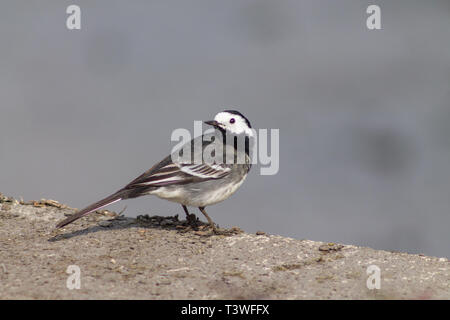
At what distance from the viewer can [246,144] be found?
10.9 m

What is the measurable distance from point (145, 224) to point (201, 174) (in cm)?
147

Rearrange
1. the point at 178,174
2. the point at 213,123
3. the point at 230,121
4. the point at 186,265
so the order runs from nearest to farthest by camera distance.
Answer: the point at 186,265 → the point at 178,174 → the point at 213,123 → the point at 230,121

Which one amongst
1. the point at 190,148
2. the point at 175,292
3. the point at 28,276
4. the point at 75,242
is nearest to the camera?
the point at 175,292

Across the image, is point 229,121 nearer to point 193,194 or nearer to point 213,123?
point 213,123

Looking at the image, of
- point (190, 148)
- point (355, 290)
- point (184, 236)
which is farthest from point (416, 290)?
point (190, 148)

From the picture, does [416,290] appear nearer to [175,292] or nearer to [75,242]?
[175,292]

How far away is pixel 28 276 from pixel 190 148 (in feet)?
11.9

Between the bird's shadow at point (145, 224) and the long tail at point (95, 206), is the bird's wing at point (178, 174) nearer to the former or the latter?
the long tail at point (95, 206)

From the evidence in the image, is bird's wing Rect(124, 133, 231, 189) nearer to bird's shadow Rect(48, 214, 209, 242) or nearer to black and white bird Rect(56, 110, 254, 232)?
black and white bird Rect(56, 110, 254, 232)

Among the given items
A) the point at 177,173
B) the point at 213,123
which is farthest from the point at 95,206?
the point at 213,123

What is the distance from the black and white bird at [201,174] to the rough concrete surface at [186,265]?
2.05 feet

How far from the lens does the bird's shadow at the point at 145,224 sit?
10.5m

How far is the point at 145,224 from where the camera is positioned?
10.8 metres

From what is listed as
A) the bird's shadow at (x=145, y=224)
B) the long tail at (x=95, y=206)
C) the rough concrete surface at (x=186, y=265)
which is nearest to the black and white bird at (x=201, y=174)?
the long tail at (x=95, y=206)
